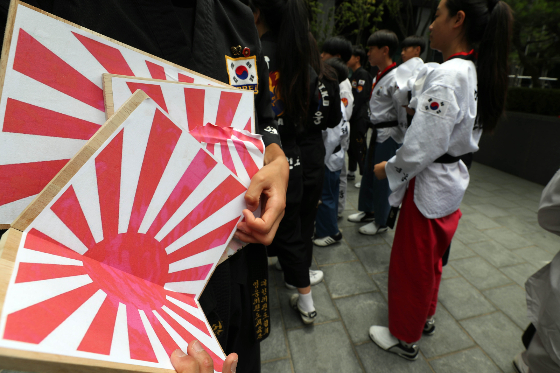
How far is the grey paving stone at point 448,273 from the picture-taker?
7.97 feet

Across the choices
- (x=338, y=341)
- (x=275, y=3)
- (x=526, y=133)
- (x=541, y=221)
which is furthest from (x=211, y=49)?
(x=526, y=133)

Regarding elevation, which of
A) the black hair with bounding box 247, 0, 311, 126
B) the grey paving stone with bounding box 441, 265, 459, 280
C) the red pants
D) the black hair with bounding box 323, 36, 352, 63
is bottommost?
the grey paving stone with bounding box 441, 265, 459, 280

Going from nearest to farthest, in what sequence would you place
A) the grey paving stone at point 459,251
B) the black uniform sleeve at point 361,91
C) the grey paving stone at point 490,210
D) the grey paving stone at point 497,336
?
the grey paving stone at point 497,336 → the grey paving stone at point 459,251 → the grey paving stone at point 490,210 → the black uniform sleeve at point 361,91

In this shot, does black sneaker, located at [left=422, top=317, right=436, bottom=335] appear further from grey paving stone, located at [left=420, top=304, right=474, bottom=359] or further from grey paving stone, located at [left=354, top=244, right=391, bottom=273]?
grey paving stone, located at [left=354, top=244, right=391, bottom=273]

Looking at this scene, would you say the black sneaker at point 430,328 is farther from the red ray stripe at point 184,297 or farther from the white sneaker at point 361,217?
the red ray stripe at point 184,297

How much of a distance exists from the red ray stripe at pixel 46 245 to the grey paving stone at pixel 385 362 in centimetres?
176

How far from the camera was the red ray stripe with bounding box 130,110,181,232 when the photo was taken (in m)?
0.45

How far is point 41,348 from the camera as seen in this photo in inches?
10.0

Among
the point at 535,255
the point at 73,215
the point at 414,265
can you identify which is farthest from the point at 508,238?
the point at 73,215

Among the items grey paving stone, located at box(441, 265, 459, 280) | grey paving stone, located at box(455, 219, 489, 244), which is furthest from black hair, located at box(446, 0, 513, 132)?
grey paving stone, located at box(455, 219, 489, 244)

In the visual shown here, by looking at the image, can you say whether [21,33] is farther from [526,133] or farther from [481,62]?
[526,133]

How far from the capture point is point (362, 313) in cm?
201

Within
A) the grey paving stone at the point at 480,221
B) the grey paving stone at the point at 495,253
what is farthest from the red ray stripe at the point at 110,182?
the grey paving stone at the point at 480,221

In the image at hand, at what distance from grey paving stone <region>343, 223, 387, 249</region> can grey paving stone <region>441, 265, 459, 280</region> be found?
0.57 meters
